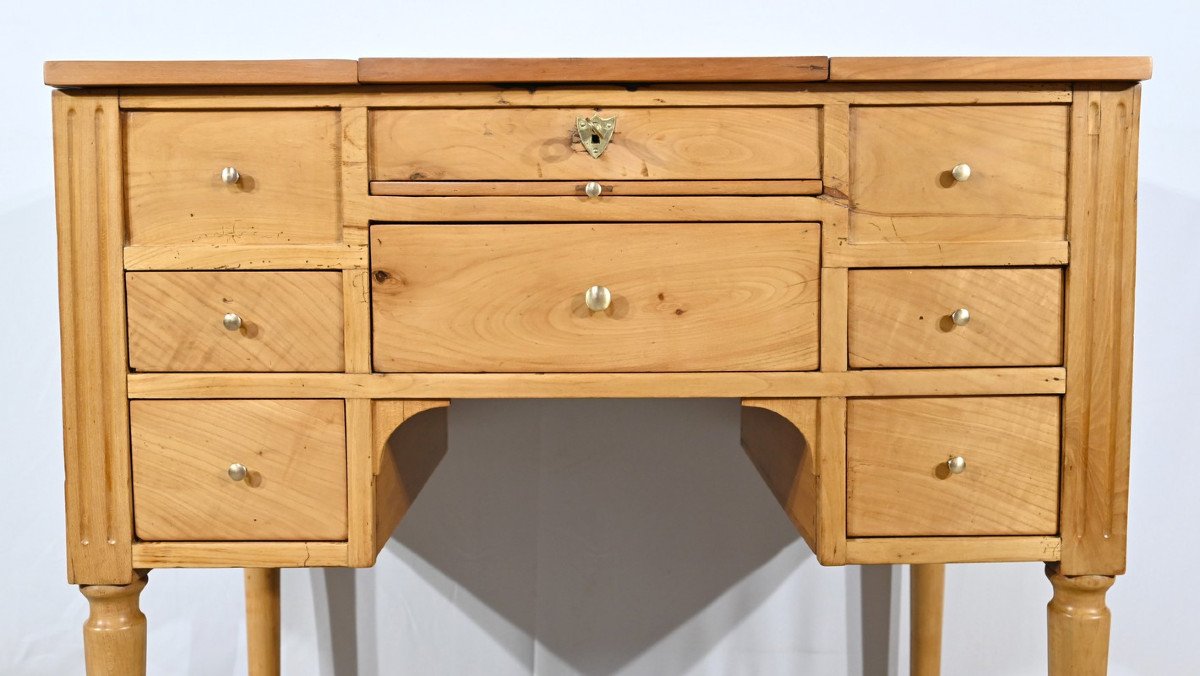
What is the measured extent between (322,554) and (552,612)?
730mm

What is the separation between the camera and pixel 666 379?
43.5 inches

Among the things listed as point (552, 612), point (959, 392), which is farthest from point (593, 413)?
point (959, 392)

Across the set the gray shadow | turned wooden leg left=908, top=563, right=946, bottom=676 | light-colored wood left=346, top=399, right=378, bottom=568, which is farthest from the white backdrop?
light-colored wood left=346, top=399, right=378, bottom=568

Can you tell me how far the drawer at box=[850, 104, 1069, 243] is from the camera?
1097 millimetres

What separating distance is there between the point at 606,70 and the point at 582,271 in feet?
0.75

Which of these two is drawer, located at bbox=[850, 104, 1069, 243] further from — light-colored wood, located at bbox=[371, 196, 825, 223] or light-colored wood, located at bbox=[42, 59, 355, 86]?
light-colored wood, located at bbox=[42, 59, 355, 86]

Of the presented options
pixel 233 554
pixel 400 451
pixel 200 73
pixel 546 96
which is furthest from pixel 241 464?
pixel 546 96

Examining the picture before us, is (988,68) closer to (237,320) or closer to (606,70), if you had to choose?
(606,70)

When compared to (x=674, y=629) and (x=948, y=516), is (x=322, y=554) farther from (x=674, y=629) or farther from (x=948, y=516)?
(x=674, y=629)

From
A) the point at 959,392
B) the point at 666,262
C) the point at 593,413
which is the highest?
the point at 666,262

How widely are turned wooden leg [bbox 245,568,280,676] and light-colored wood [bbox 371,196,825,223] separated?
2.49 feet

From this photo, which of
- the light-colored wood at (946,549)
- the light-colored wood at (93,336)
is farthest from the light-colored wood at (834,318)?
the light-colored wood at (93,336)

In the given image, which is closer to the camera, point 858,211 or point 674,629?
point 858,211

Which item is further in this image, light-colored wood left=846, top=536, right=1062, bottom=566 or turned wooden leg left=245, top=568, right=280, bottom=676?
turned wooden leg left=245, top=568, right=280, bottom=676
